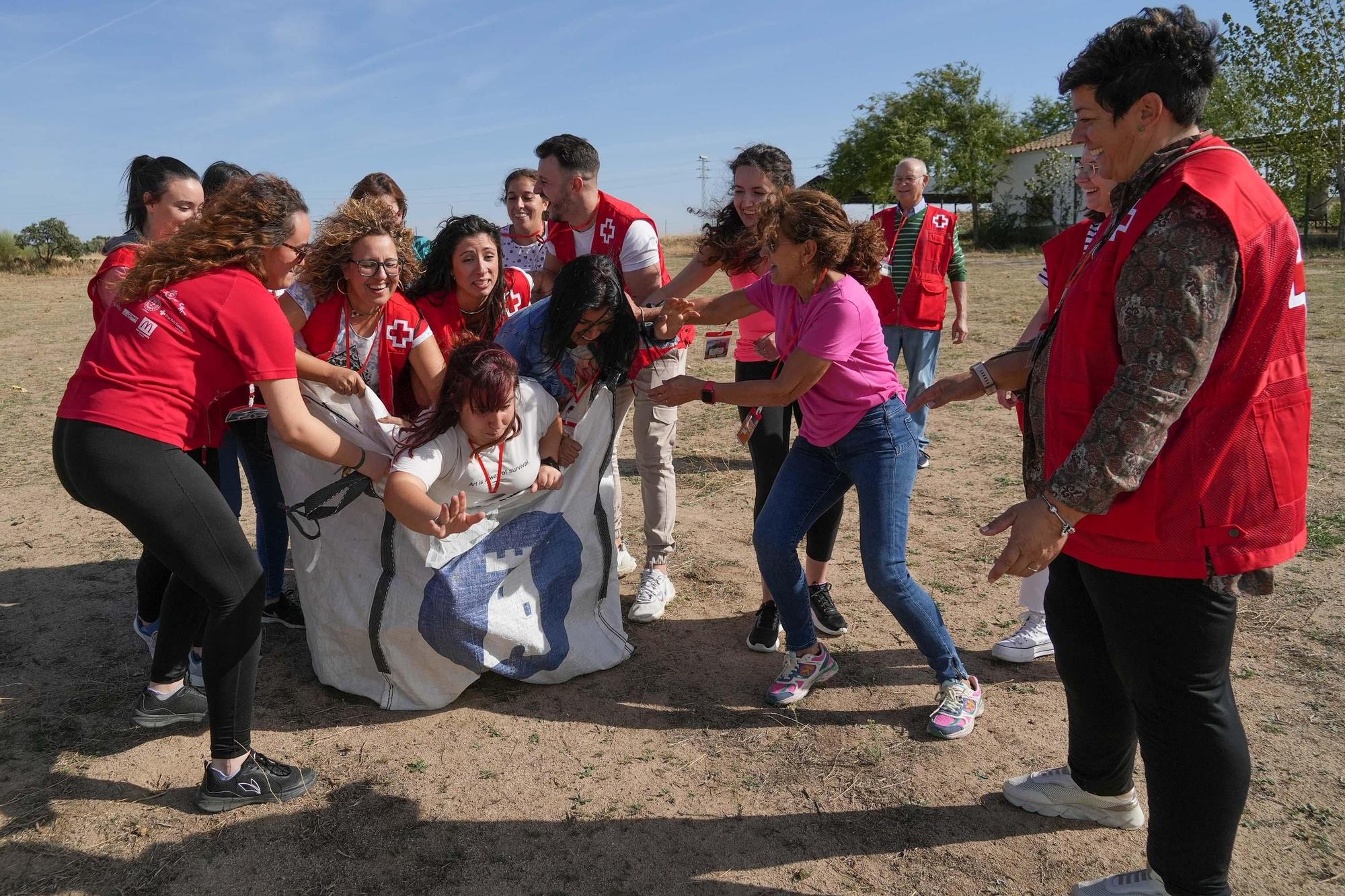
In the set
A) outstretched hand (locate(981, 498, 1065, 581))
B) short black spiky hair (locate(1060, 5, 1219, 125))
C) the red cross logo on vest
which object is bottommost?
outstretched hand (locate(981, 498, 1065, 581))

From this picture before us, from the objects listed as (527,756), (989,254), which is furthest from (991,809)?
(989,254)

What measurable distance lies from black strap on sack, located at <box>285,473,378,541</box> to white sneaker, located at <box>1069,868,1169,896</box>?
2553mm

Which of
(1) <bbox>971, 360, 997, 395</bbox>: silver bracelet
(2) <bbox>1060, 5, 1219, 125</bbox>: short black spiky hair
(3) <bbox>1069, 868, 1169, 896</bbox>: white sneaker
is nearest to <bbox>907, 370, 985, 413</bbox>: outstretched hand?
(1) <bbox>971, 360, 997, 395</bbox>: silver bracelet

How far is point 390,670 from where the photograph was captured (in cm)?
346

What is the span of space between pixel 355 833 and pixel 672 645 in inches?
63.9

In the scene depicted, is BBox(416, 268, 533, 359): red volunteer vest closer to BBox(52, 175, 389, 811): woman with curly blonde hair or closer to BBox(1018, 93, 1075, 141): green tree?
BBox(52, 175, 389, 811): woman with curly blonde hair

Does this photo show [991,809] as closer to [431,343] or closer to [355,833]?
[355,833]

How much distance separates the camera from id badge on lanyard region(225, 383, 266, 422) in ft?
11.7

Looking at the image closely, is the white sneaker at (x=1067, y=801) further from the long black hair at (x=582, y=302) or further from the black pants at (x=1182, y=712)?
the long black hair at (x=582, y=302)

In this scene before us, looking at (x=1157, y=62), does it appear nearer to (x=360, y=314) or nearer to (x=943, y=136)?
(x=360, y=314)

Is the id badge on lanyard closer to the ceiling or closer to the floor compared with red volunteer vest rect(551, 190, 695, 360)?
closer to the floor

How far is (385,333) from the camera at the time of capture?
3445 millimetres

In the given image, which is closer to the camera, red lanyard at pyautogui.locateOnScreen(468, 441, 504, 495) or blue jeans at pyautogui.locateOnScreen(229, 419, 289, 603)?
red lanyard at pyautogui.locateOnScreen(468, 441, 504, 495)

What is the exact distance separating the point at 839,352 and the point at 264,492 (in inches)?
104
